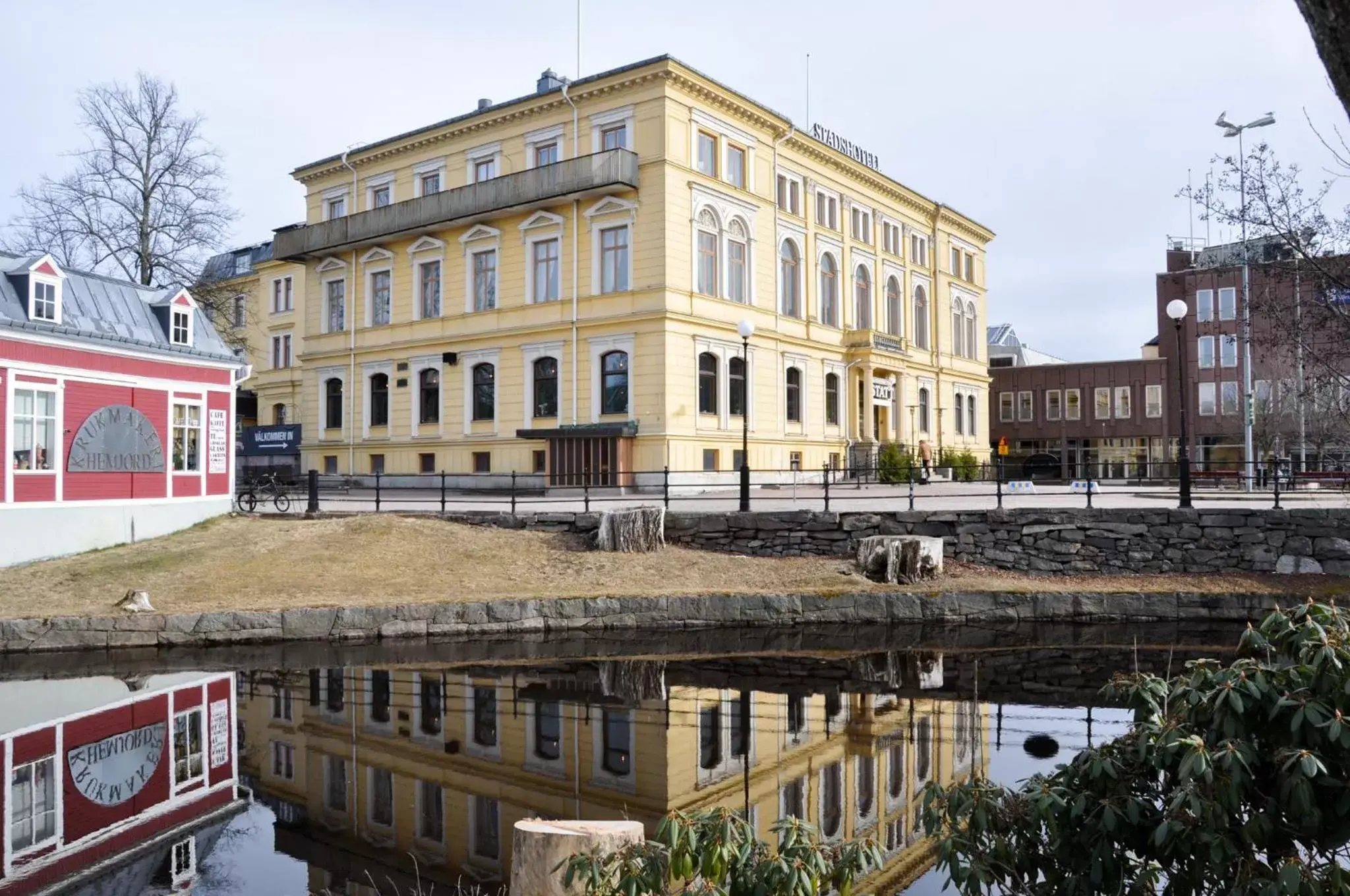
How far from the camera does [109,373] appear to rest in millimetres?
19594

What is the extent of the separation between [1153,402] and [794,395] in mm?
34643

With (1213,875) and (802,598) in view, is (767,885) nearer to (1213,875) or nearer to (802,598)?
(1213,875)

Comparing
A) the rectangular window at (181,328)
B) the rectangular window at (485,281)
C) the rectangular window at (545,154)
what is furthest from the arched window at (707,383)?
the rectangular window at (181,328)

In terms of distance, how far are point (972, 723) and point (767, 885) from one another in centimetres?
637

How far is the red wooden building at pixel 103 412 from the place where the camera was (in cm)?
1770

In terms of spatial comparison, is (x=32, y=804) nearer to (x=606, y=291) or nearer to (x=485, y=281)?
(x=606, y=291)

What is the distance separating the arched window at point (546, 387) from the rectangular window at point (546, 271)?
209cm

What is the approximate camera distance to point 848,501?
914 inches

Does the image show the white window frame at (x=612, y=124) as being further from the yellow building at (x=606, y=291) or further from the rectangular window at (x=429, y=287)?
the rectangular window at (x=429, y=287)

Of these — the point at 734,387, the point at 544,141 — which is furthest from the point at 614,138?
the point at 734,387

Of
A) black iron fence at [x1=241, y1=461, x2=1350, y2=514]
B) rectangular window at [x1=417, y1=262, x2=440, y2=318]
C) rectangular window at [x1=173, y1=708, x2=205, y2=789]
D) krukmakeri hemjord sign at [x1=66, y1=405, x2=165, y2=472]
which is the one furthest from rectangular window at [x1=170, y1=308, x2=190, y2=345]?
rectangular window at [x1=173, y1=708, x2=205, y2=789]

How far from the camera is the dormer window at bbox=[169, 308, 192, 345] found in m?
21.6

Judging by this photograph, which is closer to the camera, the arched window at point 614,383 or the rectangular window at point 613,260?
the arched window at point 614,383

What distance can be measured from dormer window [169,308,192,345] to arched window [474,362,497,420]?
12.0 meters
